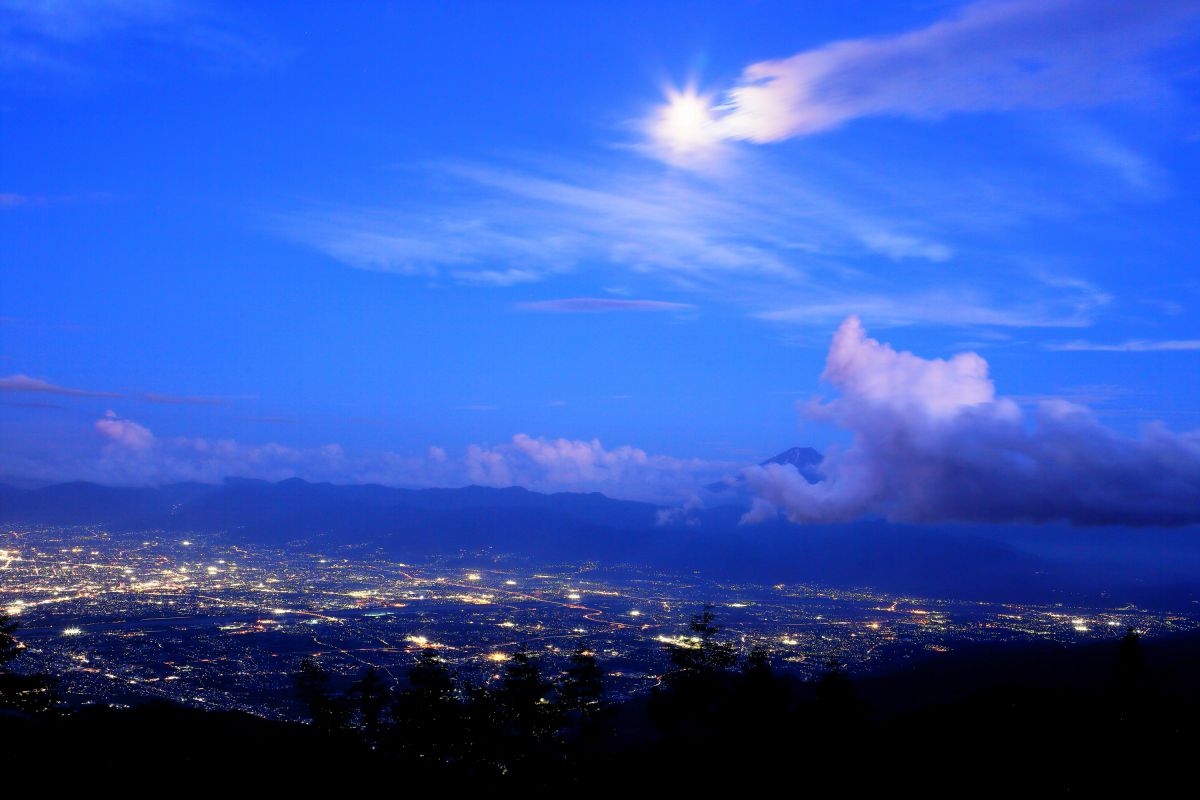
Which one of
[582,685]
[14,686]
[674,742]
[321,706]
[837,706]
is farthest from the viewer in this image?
[674,742]

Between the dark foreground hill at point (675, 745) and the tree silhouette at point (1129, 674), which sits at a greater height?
the tree silhouette at point (1129, 674)

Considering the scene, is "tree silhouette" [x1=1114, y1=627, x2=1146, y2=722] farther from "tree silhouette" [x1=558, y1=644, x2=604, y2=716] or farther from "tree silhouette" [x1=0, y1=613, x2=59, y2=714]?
"tree silhouette" [x1=0, y1=613, x2=59, y2=714]

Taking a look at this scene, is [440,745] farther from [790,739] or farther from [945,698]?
[945,698]

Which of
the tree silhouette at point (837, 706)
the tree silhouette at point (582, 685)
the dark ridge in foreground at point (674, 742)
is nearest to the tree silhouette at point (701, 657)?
the dark ridge in foreground at point (674, 742)

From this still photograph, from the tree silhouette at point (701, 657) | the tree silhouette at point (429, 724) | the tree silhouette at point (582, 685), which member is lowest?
the tree silhouette at point (429, 724)

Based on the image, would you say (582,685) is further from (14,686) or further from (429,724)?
(14,686)

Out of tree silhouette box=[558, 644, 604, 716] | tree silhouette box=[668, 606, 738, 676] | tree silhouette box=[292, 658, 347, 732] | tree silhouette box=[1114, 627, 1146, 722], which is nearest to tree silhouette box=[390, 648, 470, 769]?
tree silhouette box=[292, 658, 347, 732]

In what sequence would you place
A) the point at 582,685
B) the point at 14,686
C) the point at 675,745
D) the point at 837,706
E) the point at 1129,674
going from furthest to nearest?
the point at 1129,674
the point at 675,745
the point at 582,685
the point at 837,706
the point at 14,686

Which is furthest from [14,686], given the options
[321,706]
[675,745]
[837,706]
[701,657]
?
[837,706]

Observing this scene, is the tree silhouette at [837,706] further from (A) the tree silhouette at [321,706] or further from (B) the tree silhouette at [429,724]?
(A) the tree silhouette at [321,706]
